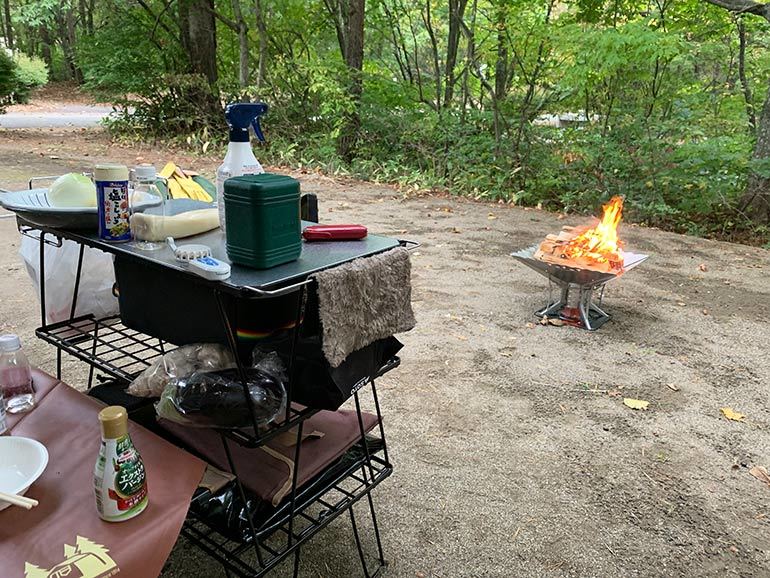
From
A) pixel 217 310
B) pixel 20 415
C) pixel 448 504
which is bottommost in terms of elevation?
pixel 448 504

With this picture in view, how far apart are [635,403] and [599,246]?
123cm

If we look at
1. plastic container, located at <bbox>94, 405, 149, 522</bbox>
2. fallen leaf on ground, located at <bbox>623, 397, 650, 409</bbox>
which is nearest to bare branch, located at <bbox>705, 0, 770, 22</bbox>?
fallen leaf on ground, located at <bbox>623, 397, 650, 409</bbox>

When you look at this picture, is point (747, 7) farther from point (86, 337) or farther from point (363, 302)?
point (86, 337)

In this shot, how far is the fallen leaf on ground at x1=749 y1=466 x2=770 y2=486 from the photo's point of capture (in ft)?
7.81

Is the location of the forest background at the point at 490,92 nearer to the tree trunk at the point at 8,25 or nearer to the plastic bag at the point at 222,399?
the plastic bag at the point at 222,399

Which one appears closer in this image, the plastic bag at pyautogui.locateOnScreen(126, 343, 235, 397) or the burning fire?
the plastic bag at pyautogui.locateOnScreen(126, 343, 235, 397)

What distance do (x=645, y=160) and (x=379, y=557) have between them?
6252 millimetres

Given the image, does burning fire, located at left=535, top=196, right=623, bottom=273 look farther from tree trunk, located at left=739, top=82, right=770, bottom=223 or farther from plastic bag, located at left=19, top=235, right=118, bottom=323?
tree trunk, located at left=739, top=82, right=770, bottom=223

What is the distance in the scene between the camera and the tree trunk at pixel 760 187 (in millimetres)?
Answer: 6430

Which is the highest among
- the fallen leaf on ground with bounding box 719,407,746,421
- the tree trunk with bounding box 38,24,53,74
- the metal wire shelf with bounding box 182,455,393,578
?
the tree trunk with bounding box 38,24,53,74

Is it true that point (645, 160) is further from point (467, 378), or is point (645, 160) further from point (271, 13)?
point (271, 13)

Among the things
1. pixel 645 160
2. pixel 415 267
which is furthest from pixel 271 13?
pixel 415 267

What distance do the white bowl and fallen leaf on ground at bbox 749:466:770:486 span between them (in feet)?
8.14

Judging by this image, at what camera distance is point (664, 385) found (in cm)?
310
